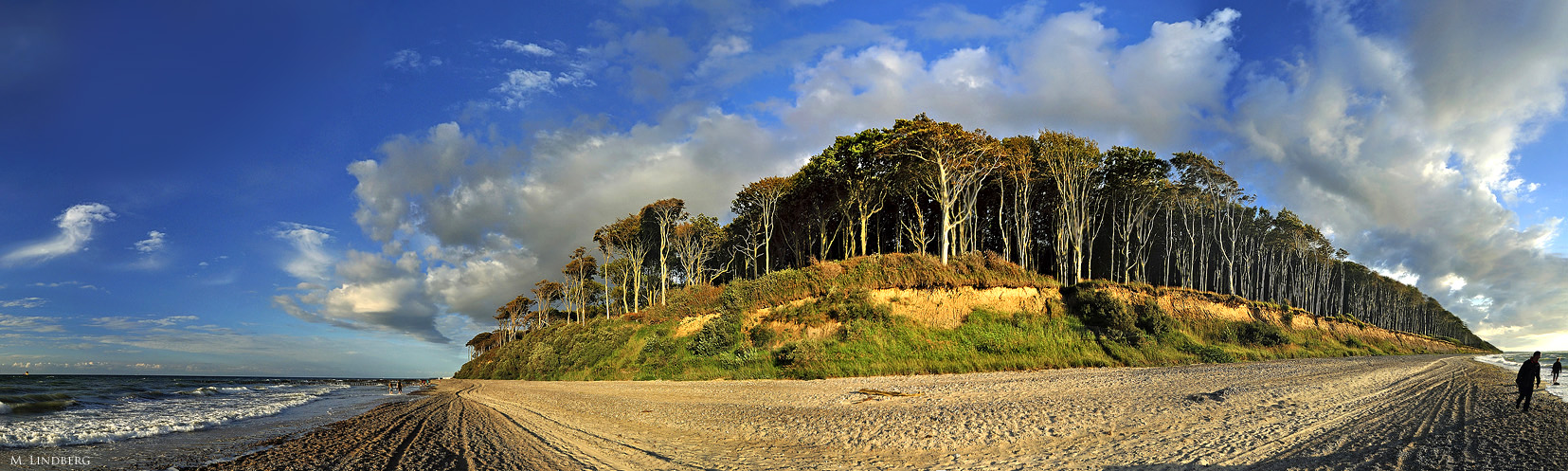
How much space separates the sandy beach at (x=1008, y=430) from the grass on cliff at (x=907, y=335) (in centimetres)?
457

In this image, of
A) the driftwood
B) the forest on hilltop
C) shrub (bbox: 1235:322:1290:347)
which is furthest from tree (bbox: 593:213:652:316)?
shrub (bbox: 1235:322:1290:347)

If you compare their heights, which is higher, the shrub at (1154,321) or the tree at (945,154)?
the tree at (945,154)

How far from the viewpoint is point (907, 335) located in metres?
23.1

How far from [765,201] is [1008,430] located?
2923 centimetres

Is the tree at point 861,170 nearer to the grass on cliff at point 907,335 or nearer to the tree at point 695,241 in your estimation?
the grass on cliff at point 907,335

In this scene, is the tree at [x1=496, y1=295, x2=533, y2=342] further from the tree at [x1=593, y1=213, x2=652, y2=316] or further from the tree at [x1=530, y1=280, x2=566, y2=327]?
the tree at [x1=593, y1=213, x2=652, y2=316]

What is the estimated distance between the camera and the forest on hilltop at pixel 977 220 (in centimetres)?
2989

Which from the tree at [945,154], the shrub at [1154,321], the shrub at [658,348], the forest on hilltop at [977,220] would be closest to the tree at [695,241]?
the forest on hilltop at [977,220]

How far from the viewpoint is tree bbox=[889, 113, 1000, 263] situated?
2706 centimetres

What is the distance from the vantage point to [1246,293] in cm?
4975

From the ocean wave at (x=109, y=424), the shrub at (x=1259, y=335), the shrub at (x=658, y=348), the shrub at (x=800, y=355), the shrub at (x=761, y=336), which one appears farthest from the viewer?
the shrub at (x=1259, y=335)

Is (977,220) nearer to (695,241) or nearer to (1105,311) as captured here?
(1105,311)

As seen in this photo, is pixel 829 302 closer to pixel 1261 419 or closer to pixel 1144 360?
pixel 1144 360

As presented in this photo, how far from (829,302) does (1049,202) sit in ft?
66.0
